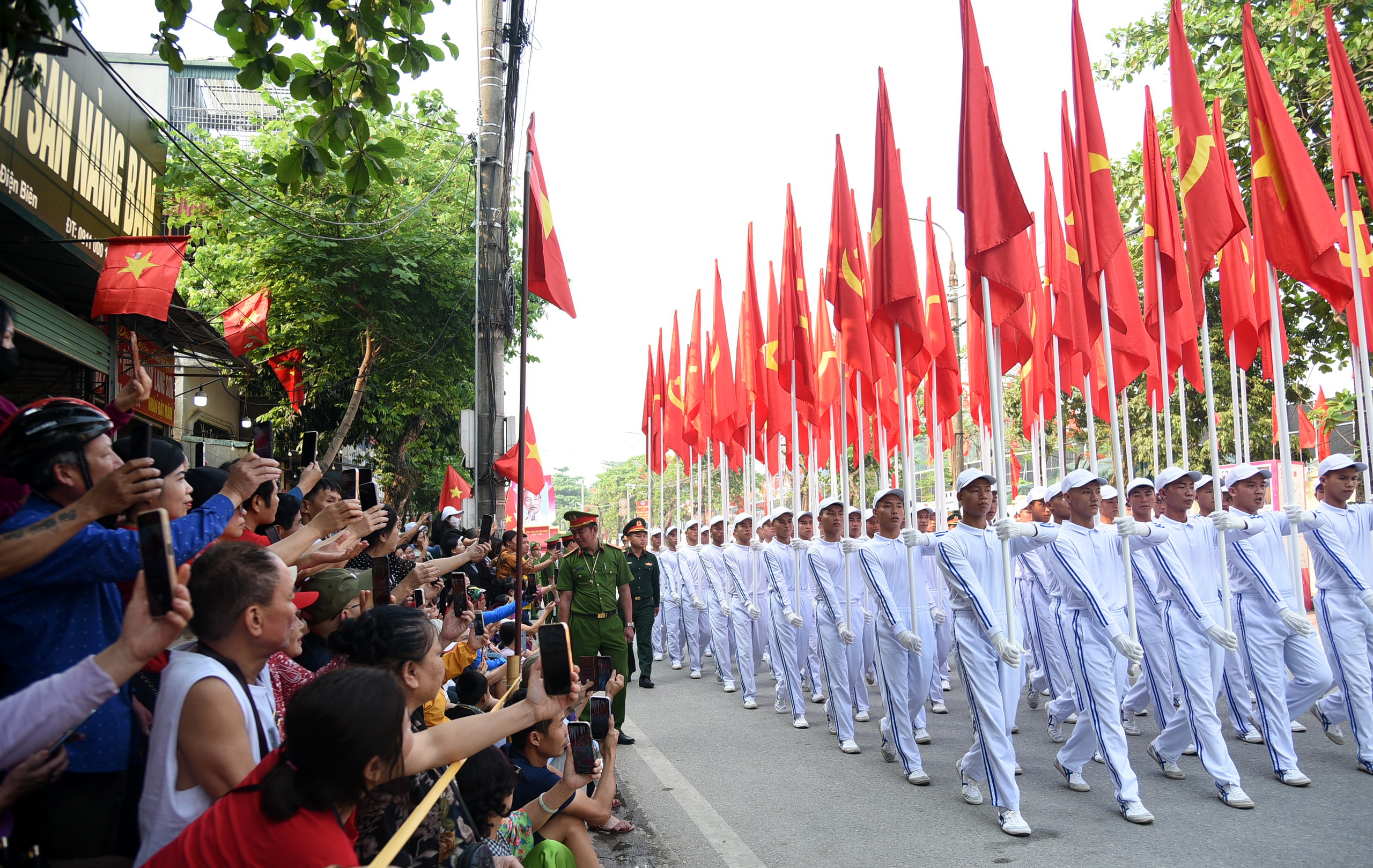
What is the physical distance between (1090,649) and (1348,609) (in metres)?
1.96

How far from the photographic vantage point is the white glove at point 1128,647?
559 centimetres

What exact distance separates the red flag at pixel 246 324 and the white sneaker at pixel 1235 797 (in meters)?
13.1

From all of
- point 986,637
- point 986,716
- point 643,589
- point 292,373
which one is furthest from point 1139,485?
point 292,373

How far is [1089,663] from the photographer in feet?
19.1

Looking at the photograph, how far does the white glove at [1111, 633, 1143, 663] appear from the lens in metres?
5.59

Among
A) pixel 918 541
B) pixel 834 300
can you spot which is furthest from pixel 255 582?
pixel 834 300

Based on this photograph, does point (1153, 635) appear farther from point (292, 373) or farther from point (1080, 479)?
point (292, 373)

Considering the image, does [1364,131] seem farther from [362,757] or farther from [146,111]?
[146,111]

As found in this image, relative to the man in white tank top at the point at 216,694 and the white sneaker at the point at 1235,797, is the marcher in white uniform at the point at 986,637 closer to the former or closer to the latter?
the white sneaker at the point at 1235,797

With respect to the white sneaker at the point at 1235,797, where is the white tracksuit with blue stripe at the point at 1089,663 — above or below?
above

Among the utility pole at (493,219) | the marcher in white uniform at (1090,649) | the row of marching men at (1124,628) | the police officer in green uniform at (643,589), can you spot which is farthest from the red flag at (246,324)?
the marcher in white uniform at (1090,649)

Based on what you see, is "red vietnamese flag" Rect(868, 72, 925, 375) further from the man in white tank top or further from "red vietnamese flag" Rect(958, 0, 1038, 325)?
the man in white tank top

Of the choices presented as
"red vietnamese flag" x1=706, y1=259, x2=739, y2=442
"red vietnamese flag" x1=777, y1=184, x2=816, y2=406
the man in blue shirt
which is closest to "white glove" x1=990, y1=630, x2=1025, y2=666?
the man in blue shirt

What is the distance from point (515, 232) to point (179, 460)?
16584mm
